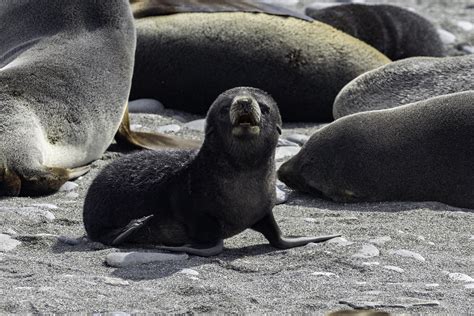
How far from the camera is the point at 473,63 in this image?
7445mm

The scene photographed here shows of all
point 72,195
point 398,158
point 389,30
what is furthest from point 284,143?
point 389,30

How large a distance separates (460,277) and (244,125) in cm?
101

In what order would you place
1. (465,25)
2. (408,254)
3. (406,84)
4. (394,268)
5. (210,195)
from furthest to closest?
(465,25) < (406,84) < (210,195) < (408,254) < (394,268)

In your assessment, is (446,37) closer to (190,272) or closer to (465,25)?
(465,25)

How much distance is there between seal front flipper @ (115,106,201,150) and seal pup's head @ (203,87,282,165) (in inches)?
90.1

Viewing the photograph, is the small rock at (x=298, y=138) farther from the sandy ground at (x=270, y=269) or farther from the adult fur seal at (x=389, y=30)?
the adult fur seal at (x=389, y=30)

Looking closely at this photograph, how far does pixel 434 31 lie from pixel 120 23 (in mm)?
3429

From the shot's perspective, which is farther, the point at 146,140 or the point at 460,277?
the point at 146,140

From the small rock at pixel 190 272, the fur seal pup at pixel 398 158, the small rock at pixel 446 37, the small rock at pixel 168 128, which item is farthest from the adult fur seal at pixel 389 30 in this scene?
the small rock at pixel 190 272

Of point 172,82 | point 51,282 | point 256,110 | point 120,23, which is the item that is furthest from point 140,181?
point 172,82

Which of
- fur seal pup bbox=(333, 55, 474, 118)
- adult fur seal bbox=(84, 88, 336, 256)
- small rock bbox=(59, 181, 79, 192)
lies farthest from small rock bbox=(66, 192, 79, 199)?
fur seal pup bbox=(333, 55, 474, 118)

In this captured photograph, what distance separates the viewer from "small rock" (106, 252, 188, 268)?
453 cm

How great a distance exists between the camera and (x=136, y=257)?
4629mm

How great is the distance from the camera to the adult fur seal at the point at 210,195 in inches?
191
